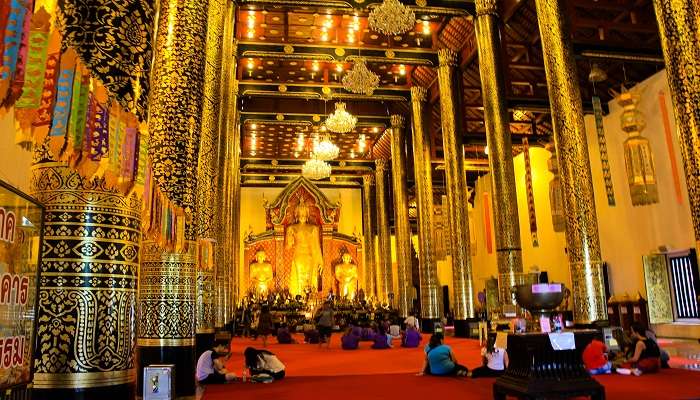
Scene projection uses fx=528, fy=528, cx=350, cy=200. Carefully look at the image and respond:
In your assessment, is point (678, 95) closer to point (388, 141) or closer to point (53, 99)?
point (53, 99)

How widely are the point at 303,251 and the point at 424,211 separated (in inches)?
361

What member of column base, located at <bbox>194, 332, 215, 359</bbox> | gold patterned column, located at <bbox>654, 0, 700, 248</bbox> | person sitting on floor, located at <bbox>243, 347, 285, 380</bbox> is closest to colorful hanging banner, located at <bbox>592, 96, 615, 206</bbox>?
gold patterned column, located at <bbox>654, 0, 700, 248</bbox>

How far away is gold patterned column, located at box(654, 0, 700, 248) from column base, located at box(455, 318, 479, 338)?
6895mm

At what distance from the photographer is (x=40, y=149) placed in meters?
2.48

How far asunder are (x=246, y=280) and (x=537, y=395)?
66.5 feet

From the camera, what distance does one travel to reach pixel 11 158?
3996 mm

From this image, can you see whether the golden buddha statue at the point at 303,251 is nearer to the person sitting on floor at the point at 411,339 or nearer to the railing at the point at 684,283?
the person sitting on floor at the point at 411,339

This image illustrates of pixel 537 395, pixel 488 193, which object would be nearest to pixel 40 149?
pixel 537 395

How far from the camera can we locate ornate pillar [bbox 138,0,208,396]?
435 cm

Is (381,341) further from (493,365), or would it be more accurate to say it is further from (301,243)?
(301,243)

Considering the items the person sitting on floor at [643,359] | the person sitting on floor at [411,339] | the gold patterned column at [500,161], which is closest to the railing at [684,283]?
the gold patterned column at [500,161]

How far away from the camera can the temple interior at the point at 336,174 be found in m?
2.29

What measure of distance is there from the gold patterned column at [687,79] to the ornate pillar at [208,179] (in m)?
5.65

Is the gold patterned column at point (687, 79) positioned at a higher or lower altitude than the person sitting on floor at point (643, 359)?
higher
